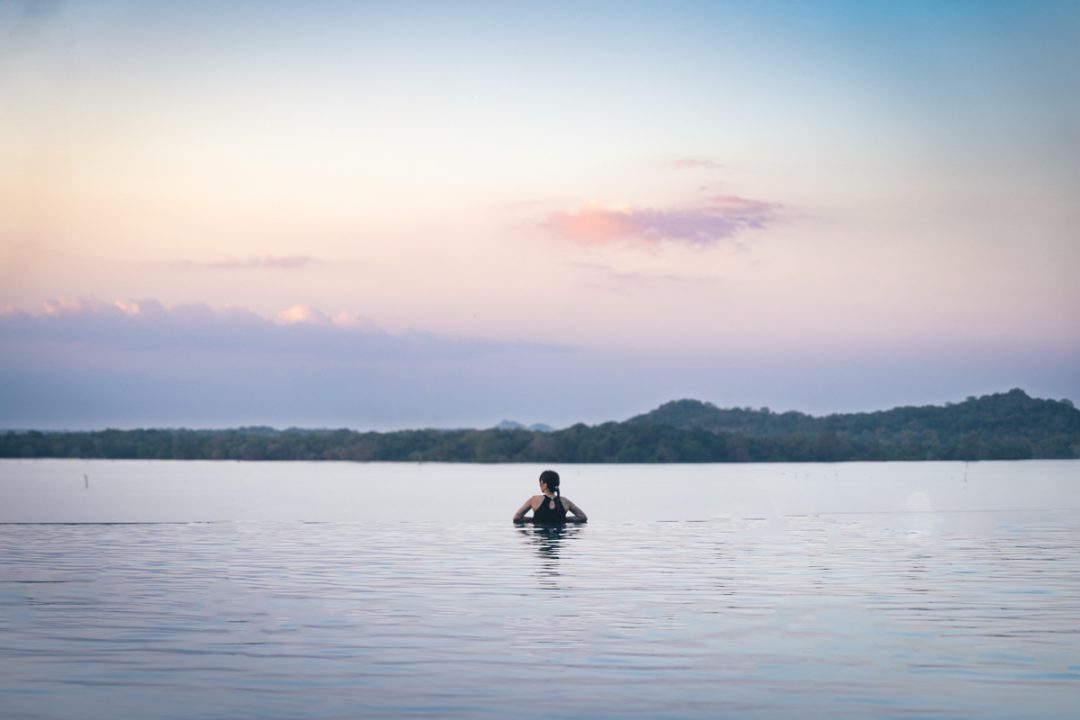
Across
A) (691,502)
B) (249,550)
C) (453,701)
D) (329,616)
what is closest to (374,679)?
(453,701)

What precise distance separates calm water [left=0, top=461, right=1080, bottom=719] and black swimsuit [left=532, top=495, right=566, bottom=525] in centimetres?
63

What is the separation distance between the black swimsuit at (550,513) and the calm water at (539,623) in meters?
0.63

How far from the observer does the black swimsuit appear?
45406 mm

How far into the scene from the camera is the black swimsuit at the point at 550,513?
149ft

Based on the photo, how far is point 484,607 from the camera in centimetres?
2473

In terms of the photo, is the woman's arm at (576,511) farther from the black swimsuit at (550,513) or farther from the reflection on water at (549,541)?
the reflection on water at (549,541)

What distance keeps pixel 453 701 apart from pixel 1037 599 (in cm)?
1460

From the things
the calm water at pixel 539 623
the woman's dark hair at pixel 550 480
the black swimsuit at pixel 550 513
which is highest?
the woman's dark hair at pixel 550 480

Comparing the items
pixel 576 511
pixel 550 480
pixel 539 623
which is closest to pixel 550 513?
pixel 576 511

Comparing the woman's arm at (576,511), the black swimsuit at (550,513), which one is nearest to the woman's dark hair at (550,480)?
the black swimsuit at (550,513)

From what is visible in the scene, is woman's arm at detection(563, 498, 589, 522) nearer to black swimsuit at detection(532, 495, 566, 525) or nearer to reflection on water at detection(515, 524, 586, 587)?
black swimsuit at detection(532, 495, 566, 525)

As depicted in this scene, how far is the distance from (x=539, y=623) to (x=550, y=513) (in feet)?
75.8

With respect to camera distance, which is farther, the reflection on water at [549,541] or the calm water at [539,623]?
the reflection on water at [549,541]

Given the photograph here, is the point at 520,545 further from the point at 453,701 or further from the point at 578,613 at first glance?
the point at 453,701
